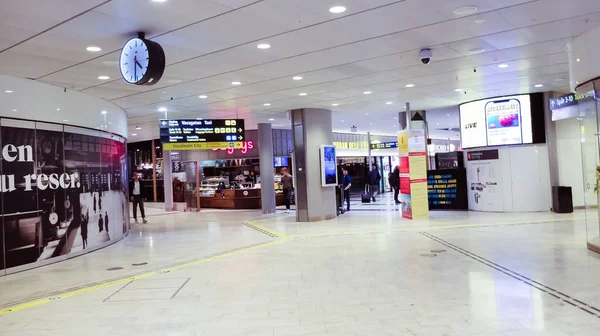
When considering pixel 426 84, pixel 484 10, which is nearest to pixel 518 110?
pixel 426 84

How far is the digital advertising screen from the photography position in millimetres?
12570

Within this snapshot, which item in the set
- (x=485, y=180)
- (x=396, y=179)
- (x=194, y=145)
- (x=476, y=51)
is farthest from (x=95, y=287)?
(x=396, y=179)

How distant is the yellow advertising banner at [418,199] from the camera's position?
12.0 m

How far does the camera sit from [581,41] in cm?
603

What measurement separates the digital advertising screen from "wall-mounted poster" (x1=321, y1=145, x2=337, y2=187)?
13.3 feet

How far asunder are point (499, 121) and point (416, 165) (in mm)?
2852

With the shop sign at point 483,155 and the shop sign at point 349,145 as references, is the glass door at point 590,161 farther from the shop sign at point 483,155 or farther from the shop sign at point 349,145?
the shop sign at point 349,145

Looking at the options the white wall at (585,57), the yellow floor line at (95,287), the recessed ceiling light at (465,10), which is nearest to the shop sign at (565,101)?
the white wall at (585,57)

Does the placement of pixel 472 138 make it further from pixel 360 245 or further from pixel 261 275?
pixel 261 275

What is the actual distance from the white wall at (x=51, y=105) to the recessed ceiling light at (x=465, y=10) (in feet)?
20.9

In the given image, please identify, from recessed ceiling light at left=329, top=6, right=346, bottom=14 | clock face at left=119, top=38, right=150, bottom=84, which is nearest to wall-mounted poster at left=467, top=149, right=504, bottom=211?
recessed ceiling light at left=329, top=6, right=346, bottom=14

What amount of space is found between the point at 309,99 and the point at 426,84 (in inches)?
111

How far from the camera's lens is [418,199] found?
12086 mm

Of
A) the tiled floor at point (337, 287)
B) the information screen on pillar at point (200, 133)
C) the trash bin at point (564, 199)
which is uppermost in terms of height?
the information screen on pillar at point (200, 133)
